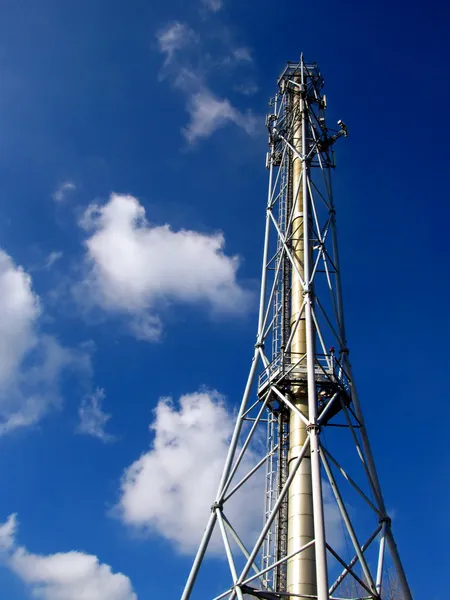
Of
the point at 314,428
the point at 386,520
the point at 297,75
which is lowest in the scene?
the point at 386,520

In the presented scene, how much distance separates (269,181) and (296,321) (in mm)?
11337

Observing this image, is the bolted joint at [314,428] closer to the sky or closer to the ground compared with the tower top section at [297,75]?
closer to the ground

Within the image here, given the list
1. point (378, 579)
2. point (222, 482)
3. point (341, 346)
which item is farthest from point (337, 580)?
point (341, 346)

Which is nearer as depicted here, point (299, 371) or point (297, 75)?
point (299, 371)

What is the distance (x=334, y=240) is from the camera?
105ft

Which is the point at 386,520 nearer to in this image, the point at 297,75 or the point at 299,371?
the point at 299,371

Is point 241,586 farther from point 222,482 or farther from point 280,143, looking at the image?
point 280,143

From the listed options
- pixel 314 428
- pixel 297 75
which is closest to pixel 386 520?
pixel 314 428

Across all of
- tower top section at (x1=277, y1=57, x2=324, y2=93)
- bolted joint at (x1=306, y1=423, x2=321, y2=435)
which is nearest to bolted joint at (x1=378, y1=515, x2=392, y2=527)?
bolted joint at (x1=306, y1=423, x2=321, y2=435)

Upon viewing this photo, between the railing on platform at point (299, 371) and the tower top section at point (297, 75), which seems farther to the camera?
the tower top section at point (297, 75)

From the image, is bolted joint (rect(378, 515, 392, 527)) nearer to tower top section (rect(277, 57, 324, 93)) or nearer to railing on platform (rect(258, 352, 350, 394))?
railing on platform (rect(258, 352, 350, 394))

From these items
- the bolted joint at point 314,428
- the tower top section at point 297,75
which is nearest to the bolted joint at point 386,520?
the bolted joint at point 314,428

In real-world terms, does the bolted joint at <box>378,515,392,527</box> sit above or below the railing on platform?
below

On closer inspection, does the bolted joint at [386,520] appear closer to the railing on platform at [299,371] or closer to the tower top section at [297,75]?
the railing on platform at [299,371]
